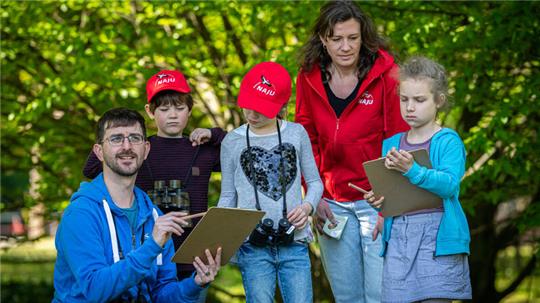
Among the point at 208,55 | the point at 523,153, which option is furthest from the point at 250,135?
the point at 208,55

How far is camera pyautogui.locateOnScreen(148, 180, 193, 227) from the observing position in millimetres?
4551

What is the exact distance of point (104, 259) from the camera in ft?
13.3

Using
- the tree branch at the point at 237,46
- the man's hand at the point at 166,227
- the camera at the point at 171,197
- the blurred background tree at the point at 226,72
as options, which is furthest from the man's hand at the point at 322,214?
the tree branch at the point at 237,46

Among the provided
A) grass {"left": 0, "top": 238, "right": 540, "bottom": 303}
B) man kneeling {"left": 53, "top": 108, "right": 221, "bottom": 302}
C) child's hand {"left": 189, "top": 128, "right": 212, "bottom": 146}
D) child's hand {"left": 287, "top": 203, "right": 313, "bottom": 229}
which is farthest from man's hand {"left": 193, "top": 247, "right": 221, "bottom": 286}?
grass {"left": 0, "top": 238, "right": 540, "bottom": 303}

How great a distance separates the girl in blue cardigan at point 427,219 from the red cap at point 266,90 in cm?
62

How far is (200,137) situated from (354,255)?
106 cm

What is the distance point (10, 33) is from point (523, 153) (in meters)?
4.92

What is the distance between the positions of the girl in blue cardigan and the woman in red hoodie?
0.44 meters

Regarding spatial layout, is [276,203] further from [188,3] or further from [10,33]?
[10,33]

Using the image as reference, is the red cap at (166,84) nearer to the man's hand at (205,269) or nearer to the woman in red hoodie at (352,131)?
the woman in red hoodie at (352,131)

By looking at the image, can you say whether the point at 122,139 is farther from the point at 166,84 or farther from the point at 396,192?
the point at 396,192

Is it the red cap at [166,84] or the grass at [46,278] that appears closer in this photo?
the red cap at [166,84]

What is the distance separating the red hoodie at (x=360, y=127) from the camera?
4.73 meters

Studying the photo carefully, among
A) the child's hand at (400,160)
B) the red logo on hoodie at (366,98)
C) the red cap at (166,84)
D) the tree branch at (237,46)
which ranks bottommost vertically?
the child's hand at (400,160)
